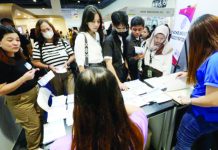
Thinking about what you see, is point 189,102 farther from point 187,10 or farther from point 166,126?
point 187,10

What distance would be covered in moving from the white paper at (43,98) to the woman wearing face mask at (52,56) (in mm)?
466

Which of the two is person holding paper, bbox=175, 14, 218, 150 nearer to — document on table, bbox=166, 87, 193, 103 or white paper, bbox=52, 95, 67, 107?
document on table, bbox=166, 87, 193, 103

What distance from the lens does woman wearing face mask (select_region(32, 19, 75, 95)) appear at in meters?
1.87

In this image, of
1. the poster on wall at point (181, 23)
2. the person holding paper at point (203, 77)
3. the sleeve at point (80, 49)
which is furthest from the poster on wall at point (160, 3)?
the person holding paper at point (203, 77)

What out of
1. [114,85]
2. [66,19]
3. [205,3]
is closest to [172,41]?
[205,3]

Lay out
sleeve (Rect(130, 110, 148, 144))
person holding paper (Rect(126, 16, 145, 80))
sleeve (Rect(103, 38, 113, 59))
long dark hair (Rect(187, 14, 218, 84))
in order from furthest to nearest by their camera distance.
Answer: person holding paper (Rect(126, 16, 145, 80)), sleeve (Rect(103, 38, 113, 59)), long dark hair (Rect(187, 14, 218, 84)), sleeve (Rect(130, 110, 148, 144))

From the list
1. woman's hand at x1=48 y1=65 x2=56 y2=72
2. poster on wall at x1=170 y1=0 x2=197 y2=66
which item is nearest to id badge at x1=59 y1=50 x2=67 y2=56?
woman's hand at x1=48 y1=65 x2=56 y2=72

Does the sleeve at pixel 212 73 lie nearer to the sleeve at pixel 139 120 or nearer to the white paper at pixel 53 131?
the sleeve at pixel 139 120

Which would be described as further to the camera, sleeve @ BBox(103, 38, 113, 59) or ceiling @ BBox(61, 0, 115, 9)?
ceiling @ BBox(61, 0, 115, 9)

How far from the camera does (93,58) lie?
1.57m

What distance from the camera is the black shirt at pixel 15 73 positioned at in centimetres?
130

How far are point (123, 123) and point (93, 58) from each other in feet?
3.40

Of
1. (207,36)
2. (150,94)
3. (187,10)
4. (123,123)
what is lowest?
(150,94)

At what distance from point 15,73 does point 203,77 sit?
1.48 metres
